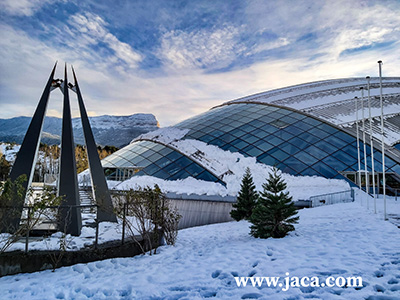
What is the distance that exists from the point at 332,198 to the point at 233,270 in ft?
35.3

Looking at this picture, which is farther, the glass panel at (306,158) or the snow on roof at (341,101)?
the snow on roof at (341,101)

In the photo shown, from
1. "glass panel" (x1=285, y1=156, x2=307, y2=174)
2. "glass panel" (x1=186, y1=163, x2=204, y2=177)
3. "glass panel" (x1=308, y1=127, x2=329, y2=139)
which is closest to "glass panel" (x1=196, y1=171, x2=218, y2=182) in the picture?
"glass panel" (x1=186, y1=163, x2=204, y2=177)

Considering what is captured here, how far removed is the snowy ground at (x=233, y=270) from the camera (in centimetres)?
433

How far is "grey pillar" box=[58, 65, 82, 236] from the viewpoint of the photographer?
7.23 metres

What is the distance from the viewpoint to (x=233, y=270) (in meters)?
5.33

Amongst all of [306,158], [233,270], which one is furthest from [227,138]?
[233,270]

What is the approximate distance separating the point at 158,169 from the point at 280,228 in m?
10.3

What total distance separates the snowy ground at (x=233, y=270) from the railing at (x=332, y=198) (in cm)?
584

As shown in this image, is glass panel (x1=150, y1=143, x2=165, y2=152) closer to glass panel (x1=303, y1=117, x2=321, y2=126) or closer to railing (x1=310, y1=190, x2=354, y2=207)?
railing (x1=310, y1=190, x2=354, y2=207)

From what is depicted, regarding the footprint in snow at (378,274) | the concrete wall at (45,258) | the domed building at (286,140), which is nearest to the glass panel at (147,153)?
the domed building at (286,140)

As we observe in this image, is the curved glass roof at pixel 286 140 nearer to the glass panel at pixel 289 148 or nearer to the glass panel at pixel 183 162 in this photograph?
the glass panel at pixel 289 148

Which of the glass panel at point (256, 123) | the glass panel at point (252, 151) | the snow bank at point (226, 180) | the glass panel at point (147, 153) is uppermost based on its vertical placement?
the glass panel at point (256, 123)

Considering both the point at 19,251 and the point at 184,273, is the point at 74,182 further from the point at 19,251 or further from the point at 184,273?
the point at 184,273

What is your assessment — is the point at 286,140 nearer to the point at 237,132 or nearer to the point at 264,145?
the point at 264,145
